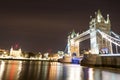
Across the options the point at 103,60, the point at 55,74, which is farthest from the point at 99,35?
the point at 55,74

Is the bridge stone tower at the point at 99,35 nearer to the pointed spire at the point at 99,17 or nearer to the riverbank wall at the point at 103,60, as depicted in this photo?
the pointed spire at the point at 99,17

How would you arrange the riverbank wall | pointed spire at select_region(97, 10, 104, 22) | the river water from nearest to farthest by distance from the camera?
Answer: the river water < the riverbank wall < pointed spire at select_region(97, 10, 104, 22)

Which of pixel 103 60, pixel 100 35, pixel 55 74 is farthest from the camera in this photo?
pixel 100 35

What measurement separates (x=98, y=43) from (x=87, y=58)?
8.59 metres

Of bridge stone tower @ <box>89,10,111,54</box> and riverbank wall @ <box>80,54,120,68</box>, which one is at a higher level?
bridge stone tower @ <box>89,10,111,54</box>

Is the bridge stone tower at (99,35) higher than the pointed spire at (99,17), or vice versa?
the pointed spire at (99,17)

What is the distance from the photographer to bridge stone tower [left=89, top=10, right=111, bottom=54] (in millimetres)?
69713

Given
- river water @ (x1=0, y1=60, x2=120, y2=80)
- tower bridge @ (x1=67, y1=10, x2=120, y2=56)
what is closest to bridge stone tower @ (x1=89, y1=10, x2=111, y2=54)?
tower bridge @ (x1=67, y1=10, x2=120, y2=56)

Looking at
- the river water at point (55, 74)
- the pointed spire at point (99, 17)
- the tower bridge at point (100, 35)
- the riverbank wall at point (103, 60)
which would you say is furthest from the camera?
the pointed spire at point (99, 17)

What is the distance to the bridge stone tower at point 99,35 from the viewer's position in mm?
69713

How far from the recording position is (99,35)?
74.7 meters

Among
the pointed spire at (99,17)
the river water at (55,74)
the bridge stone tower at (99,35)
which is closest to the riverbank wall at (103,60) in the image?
the bridge stone tower at (99,35)

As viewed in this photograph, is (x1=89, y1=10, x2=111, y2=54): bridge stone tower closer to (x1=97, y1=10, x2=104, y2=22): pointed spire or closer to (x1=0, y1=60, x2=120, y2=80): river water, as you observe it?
(x1=97, y1=10, x2=104, y2=22): pointed spire

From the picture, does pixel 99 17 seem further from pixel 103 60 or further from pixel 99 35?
pixel 103 60
